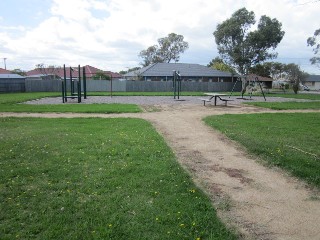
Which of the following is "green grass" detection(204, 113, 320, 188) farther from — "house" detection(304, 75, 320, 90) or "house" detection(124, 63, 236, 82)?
"house" detection(304, 75, 320, 90)

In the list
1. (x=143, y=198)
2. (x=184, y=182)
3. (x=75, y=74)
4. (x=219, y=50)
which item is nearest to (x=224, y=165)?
(x=184, y=182)

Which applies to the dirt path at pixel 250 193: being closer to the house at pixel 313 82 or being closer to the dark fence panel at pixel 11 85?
the dark fence panel at pixel 11 85

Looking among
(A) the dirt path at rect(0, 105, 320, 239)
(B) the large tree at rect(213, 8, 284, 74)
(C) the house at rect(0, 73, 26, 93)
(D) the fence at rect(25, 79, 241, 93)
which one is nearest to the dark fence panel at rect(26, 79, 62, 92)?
(D) the fence at rect(25, 79, 241, 93)

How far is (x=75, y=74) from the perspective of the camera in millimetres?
58062

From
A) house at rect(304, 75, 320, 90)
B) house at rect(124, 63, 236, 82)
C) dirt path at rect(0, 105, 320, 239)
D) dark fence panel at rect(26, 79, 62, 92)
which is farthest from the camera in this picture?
house at rect(304, 75, 320, 90)

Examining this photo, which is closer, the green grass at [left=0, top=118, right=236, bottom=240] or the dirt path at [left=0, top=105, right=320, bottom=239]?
the green grass at [left=0, top=118, right=236, bottom=240]

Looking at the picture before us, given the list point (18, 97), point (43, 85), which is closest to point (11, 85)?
point (43, 85)

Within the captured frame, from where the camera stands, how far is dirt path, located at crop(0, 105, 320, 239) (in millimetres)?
3643

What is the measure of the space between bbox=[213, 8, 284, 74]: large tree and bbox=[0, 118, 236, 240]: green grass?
38.3 m

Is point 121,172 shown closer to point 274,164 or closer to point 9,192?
point 9,192

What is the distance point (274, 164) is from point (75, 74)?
183ft

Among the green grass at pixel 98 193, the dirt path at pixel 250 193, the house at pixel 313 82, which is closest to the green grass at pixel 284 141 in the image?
the dirt path at pixel 250 193

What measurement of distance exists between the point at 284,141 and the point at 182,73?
42.3 meters

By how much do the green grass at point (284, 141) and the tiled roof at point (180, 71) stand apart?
3683 centimetres
